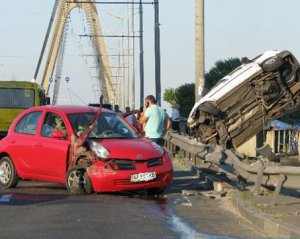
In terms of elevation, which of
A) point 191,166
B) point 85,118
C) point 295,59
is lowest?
point 191,166

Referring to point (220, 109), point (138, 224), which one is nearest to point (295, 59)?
point (220, 109)

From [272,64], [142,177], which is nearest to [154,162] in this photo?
[142,177]

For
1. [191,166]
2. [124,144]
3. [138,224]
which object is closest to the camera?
[138,224]

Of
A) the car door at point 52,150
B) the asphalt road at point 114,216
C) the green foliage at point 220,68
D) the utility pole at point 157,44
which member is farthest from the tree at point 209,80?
the asphalt road at point 114,216

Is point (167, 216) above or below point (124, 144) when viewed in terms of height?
below

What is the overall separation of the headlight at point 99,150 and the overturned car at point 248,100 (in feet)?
12.9

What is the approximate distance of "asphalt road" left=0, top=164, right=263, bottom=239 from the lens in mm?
8594

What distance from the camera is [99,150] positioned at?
1209 cm

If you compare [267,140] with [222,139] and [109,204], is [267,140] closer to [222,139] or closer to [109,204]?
[222,139]

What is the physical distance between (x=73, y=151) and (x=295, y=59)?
19.4ft

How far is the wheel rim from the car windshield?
1707mm

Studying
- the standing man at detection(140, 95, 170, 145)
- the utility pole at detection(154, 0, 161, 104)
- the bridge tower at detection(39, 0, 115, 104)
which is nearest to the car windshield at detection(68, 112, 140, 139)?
the standing man at detection(140, 95, 170, 145)

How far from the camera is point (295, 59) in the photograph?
15539 millimetres

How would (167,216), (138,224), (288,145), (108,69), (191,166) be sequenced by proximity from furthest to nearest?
(108,69) < (288,145) < (191,166) < (167,216) < (138,224)
